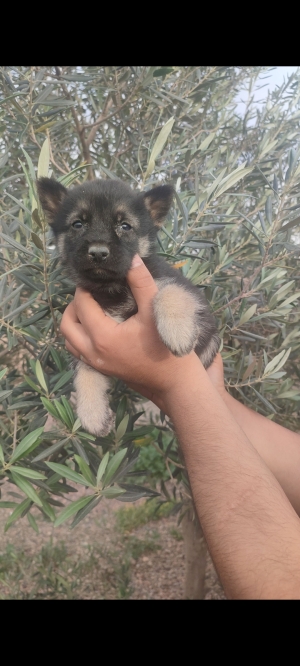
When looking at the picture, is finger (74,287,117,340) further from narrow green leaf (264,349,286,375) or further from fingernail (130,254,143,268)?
narrow green leaf (264,349,286,375)

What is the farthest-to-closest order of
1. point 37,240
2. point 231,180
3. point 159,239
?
point 159,239 → point 231,180 → point 37,240

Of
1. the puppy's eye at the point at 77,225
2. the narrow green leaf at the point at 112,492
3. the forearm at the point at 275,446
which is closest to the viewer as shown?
the narrow green leaf at the point at 112,492

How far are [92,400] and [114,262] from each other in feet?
2.25

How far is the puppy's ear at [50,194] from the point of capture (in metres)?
1.98

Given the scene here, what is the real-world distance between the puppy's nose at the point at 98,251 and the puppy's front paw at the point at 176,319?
0.30 m

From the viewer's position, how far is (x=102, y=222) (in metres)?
2.09

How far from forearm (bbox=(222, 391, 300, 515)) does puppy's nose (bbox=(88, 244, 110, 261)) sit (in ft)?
3.11

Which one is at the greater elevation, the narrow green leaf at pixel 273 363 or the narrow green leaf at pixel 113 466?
the narrow green leaf at pixel 273 363

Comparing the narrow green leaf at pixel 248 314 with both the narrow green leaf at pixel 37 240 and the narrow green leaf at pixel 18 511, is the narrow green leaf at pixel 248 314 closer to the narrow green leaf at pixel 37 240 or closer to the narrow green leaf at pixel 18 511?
the narrow green leaf at pixel 37 240

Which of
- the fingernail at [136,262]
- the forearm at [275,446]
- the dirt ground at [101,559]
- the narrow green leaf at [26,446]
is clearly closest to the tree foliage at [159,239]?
the narrow green leaf at [26,446]

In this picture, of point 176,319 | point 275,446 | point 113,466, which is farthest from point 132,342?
point 275,446

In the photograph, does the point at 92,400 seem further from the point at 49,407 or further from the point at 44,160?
the point at 44,160

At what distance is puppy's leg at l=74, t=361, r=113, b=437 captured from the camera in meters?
2.04

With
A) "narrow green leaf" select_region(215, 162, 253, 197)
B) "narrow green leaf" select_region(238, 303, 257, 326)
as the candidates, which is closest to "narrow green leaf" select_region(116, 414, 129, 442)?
"narrow green leaf" select_region(238, 303, 257, 326)
